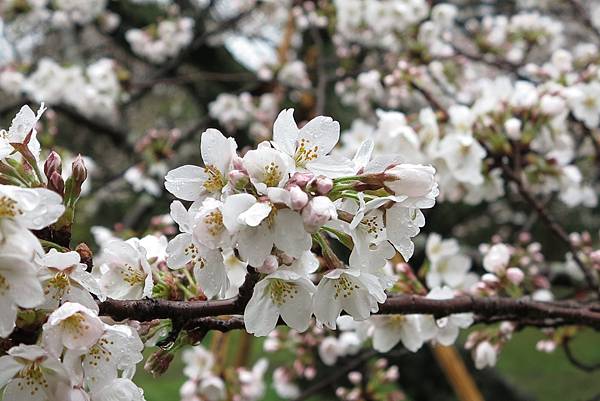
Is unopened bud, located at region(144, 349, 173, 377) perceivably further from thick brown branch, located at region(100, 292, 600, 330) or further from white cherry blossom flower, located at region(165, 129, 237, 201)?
white cherry blossom flower, located at region(165, 129, 237, 201)

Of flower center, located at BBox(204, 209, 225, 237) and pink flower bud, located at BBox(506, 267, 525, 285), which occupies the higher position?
flower center, located at BBox(204, 209, 225, 237)

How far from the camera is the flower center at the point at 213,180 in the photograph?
2.37 feet

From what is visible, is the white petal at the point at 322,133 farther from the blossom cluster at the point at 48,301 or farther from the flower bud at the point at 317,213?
the blossom cluster at the point at 48,301

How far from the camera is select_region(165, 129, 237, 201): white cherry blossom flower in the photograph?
70 centimetres

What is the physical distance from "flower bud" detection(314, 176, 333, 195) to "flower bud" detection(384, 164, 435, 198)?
3.1 inches

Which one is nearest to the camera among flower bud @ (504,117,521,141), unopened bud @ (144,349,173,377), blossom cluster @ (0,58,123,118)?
unopened bud @ (144,349,173,377)

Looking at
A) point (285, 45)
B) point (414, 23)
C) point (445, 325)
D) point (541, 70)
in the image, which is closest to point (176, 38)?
point (285, 45)

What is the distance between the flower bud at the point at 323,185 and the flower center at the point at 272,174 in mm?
45

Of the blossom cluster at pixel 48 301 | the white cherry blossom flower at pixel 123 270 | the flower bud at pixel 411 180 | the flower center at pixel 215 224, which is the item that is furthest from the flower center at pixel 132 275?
the flower bud at pixel 411 180

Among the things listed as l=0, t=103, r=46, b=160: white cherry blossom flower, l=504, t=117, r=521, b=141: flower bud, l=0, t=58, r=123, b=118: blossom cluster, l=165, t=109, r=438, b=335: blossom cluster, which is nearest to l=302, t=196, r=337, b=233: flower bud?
l=165, t=109, r=438, b=335: blossom cluster

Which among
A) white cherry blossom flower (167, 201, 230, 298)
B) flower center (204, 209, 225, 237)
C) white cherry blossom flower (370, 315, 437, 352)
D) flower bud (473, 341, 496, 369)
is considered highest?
flower center (204, 209, 225, 237)

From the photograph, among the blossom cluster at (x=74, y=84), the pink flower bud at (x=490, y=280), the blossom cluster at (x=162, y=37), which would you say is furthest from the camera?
the blossom cluster at (x=162, y=37)

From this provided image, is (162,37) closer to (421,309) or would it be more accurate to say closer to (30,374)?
(421,309)

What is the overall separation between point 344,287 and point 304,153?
162 millimetres
